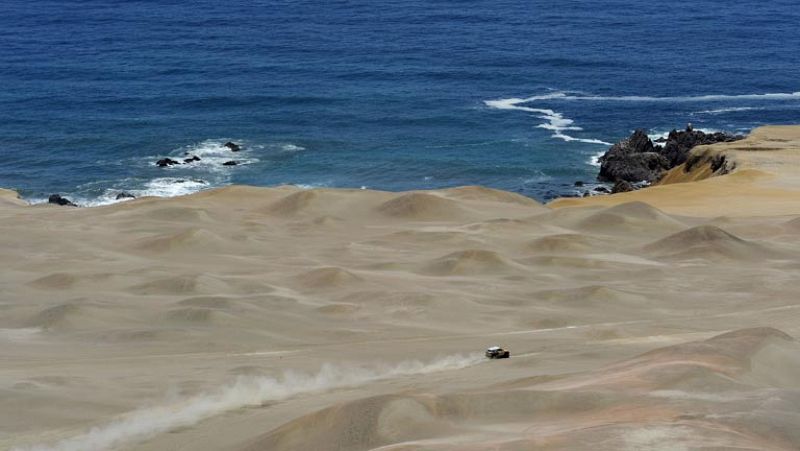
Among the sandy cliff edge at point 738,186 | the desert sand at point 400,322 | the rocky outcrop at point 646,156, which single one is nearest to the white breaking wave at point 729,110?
the rocky outcrop at point 646,156

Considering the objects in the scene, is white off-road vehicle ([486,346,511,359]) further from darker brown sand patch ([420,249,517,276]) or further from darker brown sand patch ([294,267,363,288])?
darker brown sand patch ([420,249,517,276])

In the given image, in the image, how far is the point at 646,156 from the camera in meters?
65.0

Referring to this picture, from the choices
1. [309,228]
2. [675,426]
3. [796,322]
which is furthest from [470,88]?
[675,426]

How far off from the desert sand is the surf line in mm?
23428

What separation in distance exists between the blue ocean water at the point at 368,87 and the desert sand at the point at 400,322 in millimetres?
20545

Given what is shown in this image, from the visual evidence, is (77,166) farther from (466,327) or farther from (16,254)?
(466,327)

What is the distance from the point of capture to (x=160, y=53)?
314 ft

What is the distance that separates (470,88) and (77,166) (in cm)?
2796

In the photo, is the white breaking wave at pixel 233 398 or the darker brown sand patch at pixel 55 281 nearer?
the white breaking wave at pixel 233 398

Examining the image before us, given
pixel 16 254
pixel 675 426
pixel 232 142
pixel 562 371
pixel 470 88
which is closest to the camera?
pixel 675 426

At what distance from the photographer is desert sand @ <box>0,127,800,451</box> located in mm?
17703

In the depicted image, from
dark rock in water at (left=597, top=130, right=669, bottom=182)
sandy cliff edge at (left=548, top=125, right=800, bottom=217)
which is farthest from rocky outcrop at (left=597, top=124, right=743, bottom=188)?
sandy cliff edge at (left=548, top=125, right=800, bottom=217)

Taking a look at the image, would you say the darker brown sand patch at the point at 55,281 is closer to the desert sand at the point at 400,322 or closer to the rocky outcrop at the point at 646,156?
the desert sand at the point at 400,322

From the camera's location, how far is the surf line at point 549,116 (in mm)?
74188
